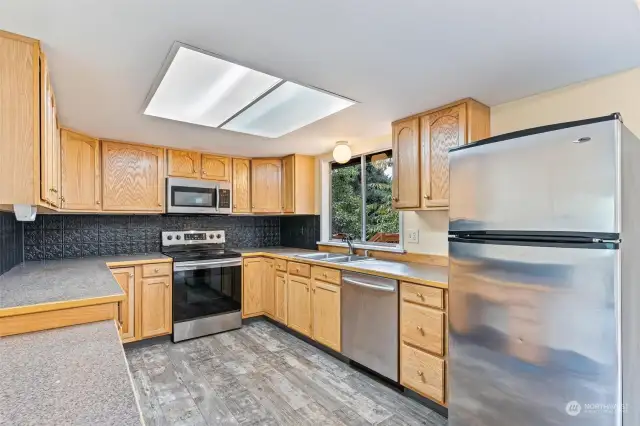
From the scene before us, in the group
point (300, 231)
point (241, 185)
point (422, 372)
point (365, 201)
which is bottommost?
point (422, 372)

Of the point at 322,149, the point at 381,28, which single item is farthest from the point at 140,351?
the point at 381,28

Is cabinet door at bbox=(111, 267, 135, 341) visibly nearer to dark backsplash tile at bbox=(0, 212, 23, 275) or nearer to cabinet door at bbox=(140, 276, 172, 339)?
cabinet door at bbox=(140, 276, 172, 339)

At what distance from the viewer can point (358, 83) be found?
192 centimetres

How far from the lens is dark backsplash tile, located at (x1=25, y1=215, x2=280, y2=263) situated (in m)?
3.11

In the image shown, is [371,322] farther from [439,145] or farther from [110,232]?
[110,232]

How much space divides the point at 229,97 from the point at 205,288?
7.08 ft

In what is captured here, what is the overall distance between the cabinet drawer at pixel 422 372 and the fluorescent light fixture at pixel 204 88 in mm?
1992

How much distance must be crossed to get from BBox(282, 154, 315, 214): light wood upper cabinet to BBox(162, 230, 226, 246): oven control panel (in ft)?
3.06

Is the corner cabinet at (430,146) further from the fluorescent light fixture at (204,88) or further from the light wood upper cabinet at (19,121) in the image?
the light wood upper cabinet at (19,121)

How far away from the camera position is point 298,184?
4023mm

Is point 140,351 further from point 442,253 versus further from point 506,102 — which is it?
point 506,102

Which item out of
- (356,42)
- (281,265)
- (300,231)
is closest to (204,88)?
(356,42)

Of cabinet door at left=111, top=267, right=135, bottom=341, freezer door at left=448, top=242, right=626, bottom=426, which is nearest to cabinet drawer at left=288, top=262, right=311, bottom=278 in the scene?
cabinet door at left=111, top=267, right=135, bottom=341

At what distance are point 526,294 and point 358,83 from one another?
1.43 metres
